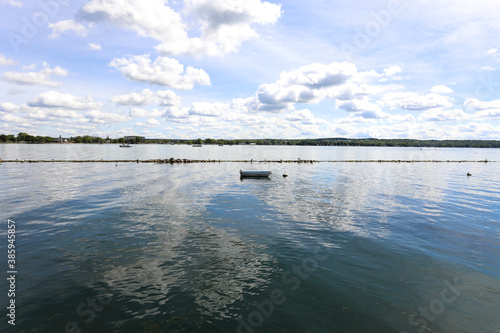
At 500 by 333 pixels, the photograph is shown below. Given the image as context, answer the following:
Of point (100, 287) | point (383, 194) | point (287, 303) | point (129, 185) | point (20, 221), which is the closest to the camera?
point (287, 303)

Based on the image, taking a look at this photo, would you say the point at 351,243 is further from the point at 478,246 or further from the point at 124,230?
the point at 124,230

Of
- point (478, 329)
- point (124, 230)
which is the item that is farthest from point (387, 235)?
point (124, 230)

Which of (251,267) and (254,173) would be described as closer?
(251,267)

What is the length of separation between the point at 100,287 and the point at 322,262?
17.2m

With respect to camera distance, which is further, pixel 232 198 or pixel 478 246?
pixel 232 198

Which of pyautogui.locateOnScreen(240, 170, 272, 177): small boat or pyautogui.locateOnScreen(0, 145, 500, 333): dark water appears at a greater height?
pyautogui.locateOnScreen(240, 170, 272, 177): small boat

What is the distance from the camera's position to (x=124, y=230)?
2872 centimetres

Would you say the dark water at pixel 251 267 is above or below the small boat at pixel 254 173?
below

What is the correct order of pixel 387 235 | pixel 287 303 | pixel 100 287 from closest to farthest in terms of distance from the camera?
pixel 287 303, pixel 100 287, pixel 387 235

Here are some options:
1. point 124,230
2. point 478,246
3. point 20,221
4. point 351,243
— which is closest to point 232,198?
point 124,230

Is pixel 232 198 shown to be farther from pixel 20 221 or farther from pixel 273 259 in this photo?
pixel 20 221

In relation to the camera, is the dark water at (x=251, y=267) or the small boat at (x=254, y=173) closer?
the dark water at (x=251, y=267)

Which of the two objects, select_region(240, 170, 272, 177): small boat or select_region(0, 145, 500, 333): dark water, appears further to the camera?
select_region(240, 170, 272, 177): small boat

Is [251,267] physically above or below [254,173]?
below
